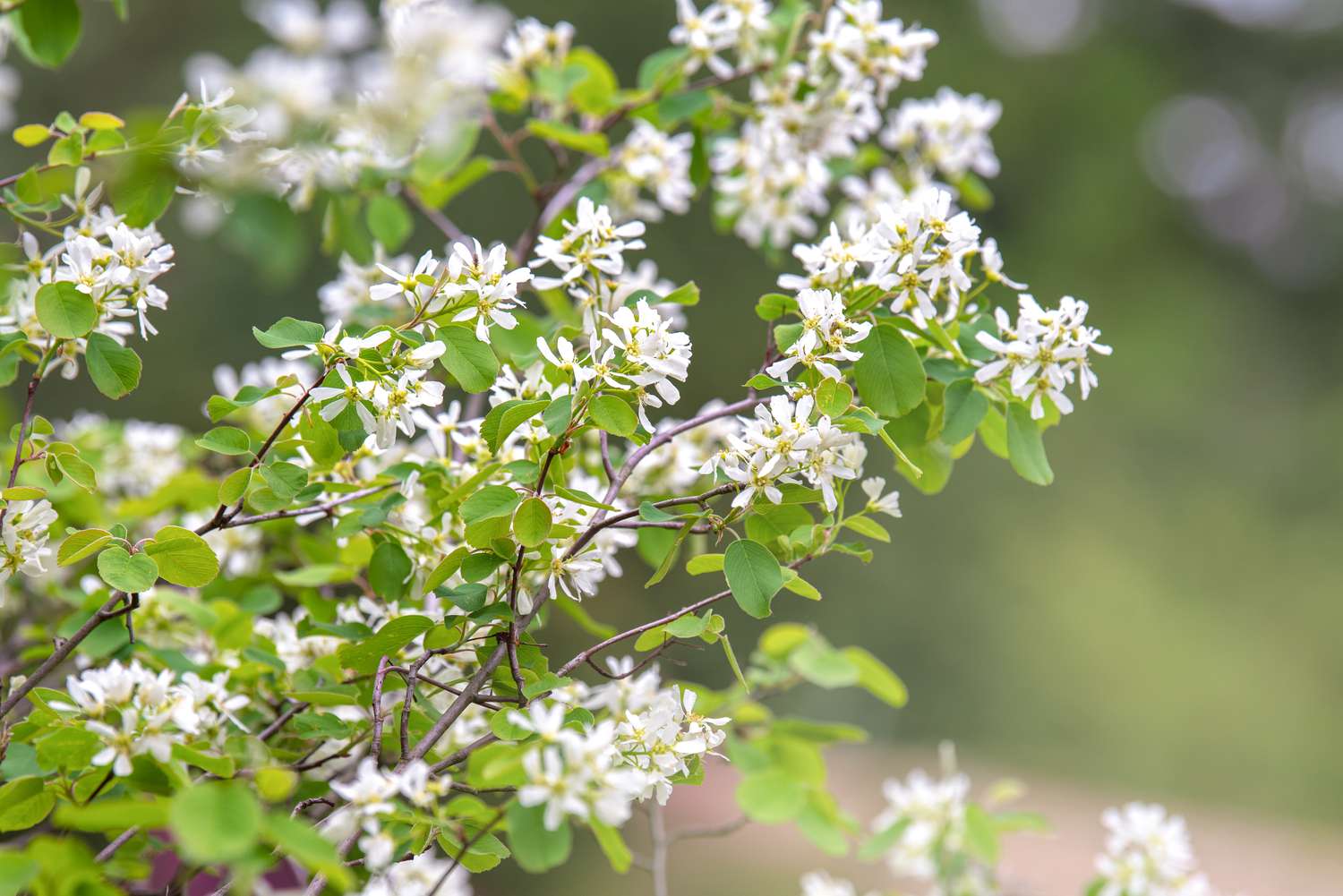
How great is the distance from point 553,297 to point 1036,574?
7.43 meters

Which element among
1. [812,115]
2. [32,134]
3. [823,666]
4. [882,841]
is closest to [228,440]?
[32,134]

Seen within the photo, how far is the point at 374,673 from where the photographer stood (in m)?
1.01

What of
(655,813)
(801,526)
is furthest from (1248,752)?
(801,526)

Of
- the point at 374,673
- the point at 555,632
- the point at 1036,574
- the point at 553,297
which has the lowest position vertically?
the point at 374,673

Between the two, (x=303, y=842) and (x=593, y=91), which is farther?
(x=593, y=91)

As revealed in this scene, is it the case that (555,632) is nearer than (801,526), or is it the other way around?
(801,526)

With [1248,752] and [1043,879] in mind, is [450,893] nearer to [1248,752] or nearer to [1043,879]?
[1043,879]

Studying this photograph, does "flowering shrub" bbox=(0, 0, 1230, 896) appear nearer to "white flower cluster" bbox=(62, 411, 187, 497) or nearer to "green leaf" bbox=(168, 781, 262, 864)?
"green leaf" bbox=(168, 781, 262, 864)

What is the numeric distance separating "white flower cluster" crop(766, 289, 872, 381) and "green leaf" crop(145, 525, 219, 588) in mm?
508

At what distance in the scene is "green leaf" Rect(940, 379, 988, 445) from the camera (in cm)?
100

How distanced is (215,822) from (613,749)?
25cm

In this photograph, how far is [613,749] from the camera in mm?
734

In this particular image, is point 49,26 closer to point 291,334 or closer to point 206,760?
point 291,334

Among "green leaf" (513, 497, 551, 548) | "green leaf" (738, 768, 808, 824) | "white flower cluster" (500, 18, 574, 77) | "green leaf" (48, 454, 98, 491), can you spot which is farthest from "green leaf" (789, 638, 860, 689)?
"white flower cluster" (500, 18, 574, 77)
